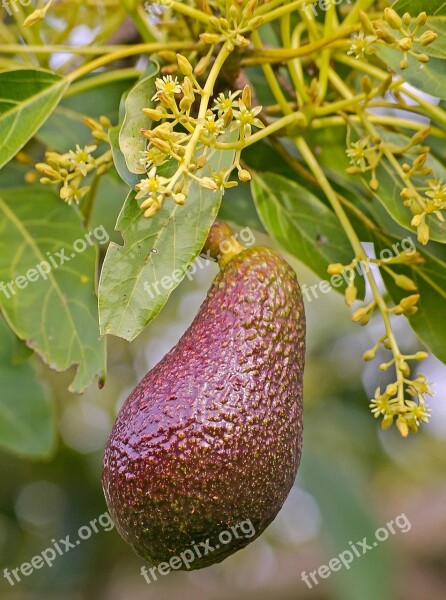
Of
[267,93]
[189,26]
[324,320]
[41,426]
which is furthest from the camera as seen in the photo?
[324,320]

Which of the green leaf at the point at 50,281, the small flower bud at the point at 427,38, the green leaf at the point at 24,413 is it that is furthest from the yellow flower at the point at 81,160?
the green leaf at the point at 24,413

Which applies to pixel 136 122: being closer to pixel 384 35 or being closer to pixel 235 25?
pixel 235 25

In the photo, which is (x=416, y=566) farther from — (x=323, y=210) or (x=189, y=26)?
(x=189, y=26)

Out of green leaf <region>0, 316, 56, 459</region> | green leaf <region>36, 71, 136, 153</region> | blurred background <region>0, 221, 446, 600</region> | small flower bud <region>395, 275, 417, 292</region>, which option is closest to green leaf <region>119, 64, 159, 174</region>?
green leaf <region>36, 71, 136, 153</region>

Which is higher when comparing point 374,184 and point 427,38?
point 427,38

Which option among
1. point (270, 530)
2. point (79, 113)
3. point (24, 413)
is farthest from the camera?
point (270, 530)

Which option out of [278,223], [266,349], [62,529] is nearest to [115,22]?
[278,223]

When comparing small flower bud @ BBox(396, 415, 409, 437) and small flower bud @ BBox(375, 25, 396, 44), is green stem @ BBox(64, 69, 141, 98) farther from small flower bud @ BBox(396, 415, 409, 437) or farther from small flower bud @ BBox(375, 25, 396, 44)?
small flower bud @ BBox(396, 415, 409, 437)

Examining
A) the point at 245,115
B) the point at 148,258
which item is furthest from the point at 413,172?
the point at 148,258
